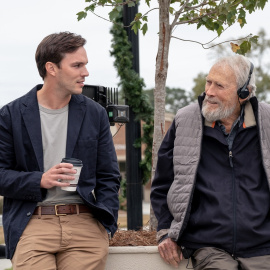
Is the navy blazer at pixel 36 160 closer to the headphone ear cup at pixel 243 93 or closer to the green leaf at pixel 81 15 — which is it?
the headphone ear cup at pixel 243 93

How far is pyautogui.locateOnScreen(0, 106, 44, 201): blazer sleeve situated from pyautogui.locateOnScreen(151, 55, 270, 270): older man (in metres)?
0.77

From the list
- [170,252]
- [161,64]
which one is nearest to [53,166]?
[170,252]

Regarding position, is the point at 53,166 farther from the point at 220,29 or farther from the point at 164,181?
the point at 220,29

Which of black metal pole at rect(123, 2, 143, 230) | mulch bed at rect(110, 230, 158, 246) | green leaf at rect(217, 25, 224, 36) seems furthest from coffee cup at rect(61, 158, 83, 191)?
black metal pole at rect(123, 2, 143, 230)

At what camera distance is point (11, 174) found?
3.69 m

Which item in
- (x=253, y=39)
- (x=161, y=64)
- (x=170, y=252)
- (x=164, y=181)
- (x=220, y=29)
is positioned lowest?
(x=170, y=252)

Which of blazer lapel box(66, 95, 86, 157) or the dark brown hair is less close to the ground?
the dark brown hair

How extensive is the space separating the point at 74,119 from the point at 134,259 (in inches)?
41.5

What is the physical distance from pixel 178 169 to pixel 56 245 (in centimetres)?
84

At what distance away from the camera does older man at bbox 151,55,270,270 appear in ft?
11.9

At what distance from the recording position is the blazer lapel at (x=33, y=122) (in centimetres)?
371

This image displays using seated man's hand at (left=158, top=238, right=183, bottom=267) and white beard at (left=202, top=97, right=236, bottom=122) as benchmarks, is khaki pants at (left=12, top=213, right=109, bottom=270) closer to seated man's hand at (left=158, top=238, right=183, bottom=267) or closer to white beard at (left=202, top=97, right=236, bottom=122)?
seated man's hand at (left=158, top=238, right=183, bottom=267)

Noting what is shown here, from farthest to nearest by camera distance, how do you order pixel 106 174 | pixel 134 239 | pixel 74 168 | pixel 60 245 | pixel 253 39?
1. pixel 253 39
2. pixel 134 239
3. pixel 106 174
4. pixel 60 245
5. pixel 74 168

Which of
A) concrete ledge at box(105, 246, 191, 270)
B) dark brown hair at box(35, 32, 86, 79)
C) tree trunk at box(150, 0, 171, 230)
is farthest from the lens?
tree trunk at box(150, 0, 171, 230)
